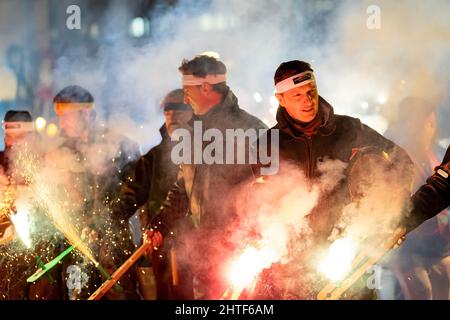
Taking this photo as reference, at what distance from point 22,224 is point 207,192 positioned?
1.91m

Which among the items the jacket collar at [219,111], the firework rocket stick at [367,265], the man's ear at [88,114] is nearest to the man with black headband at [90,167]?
the man's ear at [88,114]

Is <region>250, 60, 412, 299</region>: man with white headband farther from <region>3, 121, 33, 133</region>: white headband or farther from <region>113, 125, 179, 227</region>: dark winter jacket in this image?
<region>3, 121, 33, 133</region>: white headband

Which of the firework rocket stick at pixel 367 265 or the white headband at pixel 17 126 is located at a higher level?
the white headband at pixel 17 126

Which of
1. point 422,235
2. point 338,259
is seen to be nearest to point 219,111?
point 338,259

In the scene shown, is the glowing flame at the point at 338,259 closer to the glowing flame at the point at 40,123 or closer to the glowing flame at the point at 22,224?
the glowing flame at the point at 22,224

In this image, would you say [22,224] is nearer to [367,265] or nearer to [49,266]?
[49,266]

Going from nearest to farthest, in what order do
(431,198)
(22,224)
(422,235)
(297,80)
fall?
(431,198) → (297,80) → (422,235) → (22,224)

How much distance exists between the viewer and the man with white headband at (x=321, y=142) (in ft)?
20.1

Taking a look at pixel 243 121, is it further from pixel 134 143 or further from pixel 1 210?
pixel 1 210

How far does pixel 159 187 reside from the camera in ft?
23.1

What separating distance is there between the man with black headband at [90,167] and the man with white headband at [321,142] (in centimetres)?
171

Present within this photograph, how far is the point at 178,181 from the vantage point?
691cm

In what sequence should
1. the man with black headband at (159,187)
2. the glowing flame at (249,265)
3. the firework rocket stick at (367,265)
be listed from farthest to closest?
the man with black headband at (159,187) < the glowing flame at (249,265) < the firework rocket stick at (367,265)

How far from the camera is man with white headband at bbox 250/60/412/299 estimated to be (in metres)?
6.13
